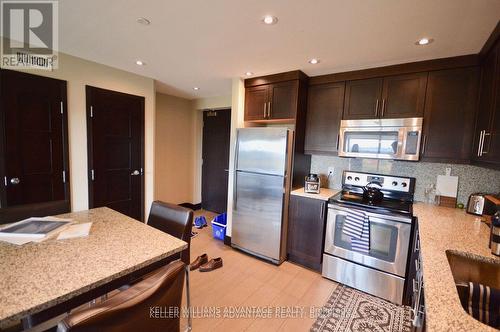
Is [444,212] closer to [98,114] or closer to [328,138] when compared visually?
[328,138]

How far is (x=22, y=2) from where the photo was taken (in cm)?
161

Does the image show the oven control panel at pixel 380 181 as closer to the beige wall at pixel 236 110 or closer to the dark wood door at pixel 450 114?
the dark wood door at pixel 450 114

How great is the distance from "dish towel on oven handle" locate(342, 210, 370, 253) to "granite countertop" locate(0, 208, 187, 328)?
173cm

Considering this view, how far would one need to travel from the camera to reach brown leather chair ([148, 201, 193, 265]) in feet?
5.43

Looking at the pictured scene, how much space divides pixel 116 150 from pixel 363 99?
3173 mm

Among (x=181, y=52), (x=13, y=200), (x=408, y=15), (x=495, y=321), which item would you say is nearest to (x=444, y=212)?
(x=495, y=321)

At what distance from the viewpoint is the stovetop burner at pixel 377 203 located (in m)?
2.14

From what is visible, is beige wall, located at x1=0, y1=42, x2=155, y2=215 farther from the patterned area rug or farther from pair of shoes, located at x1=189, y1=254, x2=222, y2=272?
the patterned area rug

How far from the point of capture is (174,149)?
4.48 meters

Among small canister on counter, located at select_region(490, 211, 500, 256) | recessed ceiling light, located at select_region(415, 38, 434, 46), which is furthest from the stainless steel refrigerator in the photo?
small canister on counter, located at select_region(490, 211, 500, 256)

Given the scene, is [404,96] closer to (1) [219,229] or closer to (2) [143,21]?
(2) [143,21]

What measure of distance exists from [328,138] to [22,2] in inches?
117

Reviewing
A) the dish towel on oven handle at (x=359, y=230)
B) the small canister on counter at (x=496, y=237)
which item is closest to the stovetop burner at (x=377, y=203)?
the dish towel on oven handle at (x=359, y=230)

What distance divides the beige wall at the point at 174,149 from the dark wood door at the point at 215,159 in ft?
1.07
